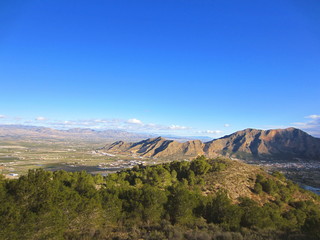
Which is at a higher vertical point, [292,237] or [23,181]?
[23,181]

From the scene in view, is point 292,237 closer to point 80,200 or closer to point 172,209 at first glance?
point 172,209

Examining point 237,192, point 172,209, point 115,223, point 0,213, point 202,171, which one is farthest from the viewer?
point 202,171

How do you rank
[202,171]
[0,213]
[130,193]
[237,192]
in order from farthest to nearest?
[202,171] < [237,192] < [130,193] < [0,213]

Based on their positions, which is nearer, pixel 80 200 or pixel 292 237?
pixel 292 237

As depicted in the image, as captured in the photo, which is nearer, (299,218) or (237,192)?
(299,218)

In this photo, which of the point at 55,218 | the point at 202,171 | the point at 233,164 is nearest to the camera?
the point at 55,218

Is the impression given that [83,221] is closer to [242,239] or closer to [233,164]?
[242,239]

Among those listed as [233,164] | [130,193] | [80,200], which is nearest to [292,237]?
[130,193]

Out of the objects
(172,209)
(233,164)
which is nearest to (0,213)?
(172,209)

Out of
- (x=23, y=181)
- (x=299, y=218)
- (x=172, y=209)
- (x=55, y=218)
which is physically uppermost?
(x=23, y=181)
